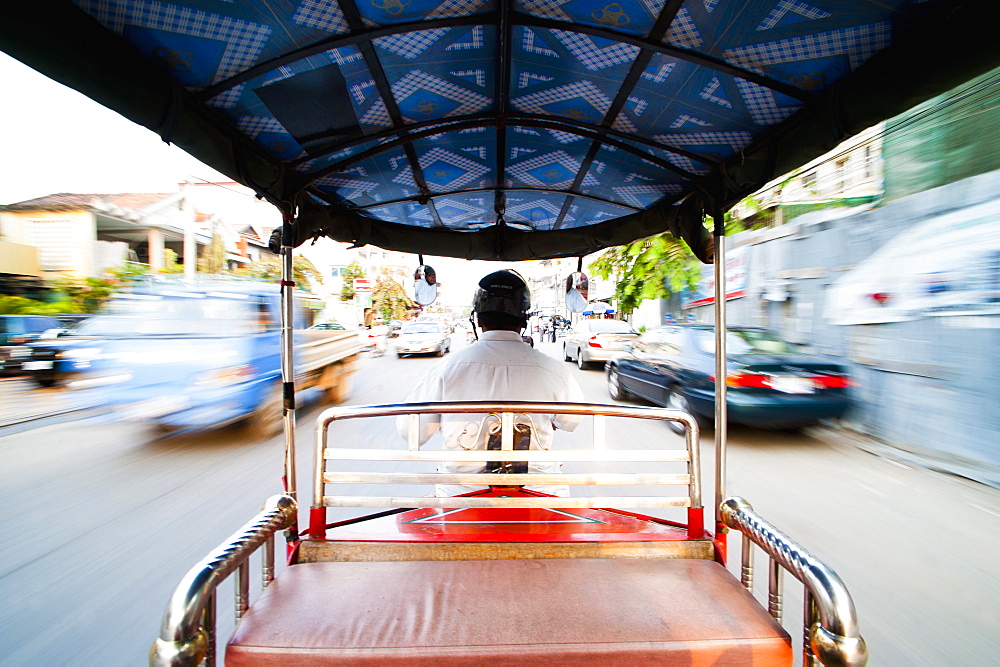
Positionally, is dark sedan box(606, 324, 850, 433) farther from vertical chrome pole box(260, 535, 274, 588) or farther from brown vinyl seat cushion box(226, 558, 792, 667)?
vertical chrome pole box(260, 535, 274, 588)

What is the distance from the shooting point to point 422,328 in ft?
61.3

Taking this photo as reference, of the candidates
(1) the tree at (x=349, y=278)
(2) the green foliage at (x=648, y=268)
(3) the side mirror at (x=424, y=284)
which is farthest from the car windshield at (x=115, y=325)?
(1) the tree at (x=349, y=278)

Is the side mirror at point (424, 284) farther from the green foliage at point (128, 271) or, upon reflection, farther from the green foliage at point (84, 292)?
the green foliage at point (128, 271)

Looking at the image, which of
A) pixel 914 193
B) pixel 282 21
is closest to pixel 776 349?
pixel 914 193

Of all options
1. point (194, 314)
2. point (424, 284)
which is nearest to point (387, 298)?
point (194, 314)

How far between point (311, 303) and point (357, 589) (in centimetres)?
784

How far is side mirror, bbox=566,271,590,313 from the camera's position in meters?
3.84

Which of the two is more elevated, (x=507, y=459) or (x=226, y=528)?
(x=507, y=459)

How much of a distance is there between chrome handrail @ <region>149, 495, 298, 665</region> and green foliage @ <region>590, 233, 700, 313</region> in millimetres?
8214

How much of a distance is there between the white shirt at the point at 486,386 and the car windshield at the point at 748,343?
439cm

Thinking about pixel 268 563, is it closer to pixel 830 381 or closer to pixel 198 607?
pixel 198 607

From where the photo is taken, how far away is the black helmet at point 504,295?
2.90 m

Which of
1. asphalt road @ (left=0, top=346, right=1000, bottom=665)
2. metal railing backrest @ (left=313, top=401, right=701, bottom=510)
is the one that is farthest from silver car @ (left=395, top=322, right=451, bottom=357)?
metal railing backrest @ (left=313, top=401, right=701, bottom=510)

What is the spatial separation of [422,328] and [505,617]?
17.6 meters
